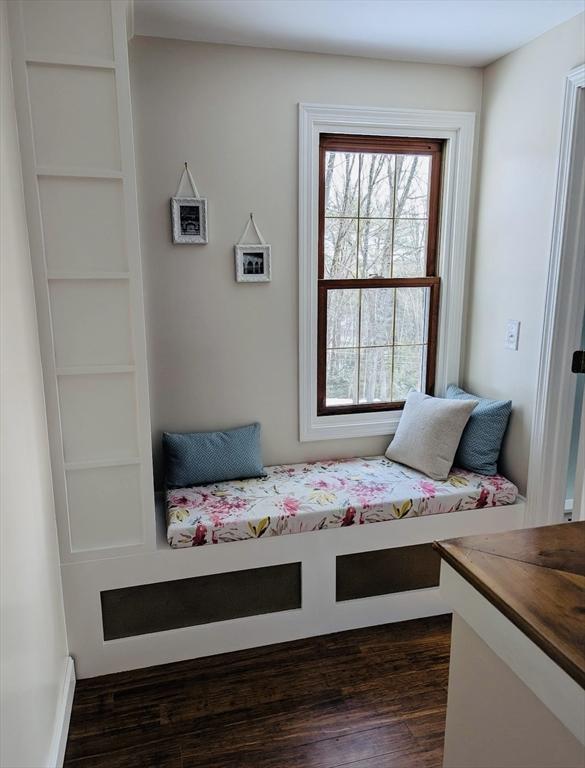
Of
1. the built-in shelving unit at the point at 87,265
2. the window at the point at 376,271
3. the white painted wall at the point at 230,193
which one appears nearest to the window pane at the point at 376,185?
the window at the point at 376,271

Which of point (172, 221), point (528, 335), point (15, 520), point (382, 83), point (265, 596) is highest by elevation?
point (382, 83)

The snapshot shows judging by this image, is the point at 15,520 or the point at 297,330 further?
the point at 297,330

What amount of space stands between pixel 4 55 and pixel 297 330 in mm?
1538

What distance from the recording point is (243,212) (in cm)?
247

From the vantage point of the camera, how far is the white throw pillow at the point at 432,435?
2531 millimetres

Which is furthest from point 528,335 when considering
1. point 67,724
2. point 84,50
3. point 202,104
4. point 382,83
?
point 67,724

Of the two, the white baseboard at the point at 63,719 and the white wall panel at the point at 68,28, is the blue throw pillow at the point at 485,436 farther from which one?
the white wall panel at the point at 68,28

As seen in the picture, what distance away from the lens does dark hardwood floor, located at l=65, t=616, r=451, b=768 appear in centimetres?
174

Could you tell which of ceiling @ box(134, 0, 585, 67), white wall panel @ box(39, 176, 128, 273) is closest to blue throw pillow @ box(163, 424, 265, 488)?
white wall panel @ box(39, 176, 128, 273)

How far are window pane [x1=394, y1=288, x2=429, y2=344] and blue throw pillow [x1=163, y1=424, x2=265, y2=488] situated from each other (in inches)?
38.7

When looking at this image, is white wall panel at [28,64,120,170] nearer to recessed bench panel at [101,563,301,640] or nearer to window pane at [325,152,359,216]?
window pane at [325,152,359,216]

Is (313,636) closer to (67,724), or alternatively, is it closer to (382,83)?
(67,724)

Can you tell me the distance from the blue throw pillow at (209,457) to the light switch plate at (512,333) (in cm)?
128

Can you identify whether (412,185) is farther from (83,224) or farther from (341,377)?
(83,224)
